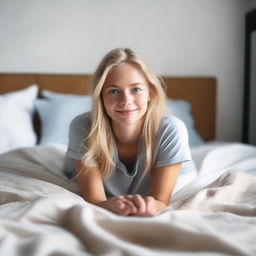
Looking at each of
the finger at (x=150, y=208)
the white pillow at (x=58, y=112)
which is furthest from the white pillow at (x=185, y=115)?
the finger at (x=150, y=208)

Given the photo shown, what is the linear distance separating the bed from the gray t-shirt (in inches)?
5.8

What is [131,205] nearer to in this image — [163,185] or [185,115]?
[163,185]

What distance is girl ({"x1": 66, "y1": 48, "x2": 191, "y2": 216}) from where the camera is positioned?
1.30 m

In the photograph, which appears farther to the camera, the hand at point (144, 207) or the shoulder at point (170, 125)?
the shoulder at point (170, 125)

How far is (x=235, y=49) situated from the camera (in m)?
2.98

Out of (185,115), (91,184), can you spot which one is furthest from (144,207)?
(185,115)

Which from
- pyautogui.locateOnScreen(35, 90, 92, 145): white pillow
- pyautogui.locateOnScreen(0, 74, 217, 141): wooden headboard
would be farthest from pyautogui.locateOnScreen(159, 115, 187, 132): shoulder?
pyautogui.locateOnScreen(0, 74, 217, 141): wooden headboard

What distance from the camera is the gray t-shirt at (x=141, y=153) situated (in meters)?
1.32

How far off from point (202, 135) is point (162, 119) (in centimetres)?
149

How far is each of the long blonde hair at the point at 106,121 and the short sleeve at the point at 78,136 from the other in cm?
3

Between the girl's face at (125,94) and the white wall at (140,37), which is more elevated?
the white wall at (140,37)

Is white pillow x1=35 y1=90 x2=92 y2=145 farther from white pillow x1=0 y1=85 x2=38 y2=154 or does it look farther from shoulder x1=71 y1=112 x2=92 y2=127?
shoulder x1=71 y1=112 x2=92 y2=127

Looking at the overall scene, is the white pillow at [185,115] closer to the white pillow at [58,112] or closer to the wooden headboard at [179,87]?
the wooden headboard at [179,87]

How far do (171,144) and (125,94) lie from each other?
253 mm
